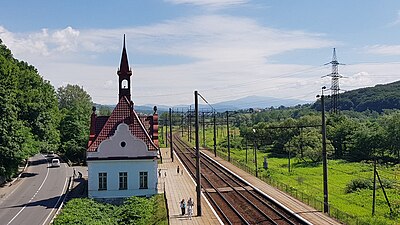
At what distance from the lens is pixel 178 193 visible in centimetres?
3472

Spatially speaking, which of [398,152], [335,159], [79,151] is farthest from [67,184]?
[398,152]

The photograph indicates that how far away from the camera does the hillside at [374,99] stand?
535ft

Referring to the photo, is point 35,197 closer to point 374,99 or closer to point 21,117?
point 21,117

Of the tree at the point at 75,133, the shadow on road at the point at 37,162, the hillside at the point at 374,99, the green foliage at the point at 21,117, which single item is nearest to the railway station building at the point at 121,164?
the green foliage at the point at 21,117

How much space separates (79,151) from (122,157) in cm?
2290

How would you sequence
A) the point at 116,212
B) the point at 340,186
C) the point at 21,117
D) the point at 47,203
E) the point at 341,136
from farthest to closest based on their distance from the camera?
the point at 341,136
the point at 21,117
the point at 340,186
the point at 47,203
the point at 116,212

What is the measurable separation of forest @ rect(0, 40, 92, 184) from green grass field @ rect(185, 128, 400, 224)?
65.7ft

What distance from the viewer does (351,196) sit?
37250mm

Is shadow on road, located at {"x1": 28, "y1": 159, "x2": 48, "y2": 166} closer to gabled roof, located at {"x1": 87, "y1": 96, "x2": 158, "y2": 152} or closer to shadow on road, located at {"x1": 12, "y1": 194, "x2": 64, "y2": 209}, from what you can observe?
shadow on road, located at {"x1": 12, "y1": 194, "x2": 64, "y2": 209}

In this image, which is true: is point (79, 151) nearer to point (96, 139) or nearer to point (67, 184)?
point (67, 184)

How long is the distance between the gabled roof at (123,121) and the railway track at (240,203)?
6.10 metres

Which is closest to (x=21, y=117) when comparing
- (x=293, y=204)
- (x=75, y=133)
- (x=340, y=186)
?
(x=75, y=133)

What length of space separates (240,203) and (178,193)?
5.71 meters

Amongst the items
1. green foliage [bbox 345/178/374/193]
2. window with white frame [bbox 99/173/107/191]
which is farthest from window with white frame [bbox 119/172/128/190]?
green foliage [bbox 345/178/374/193]
